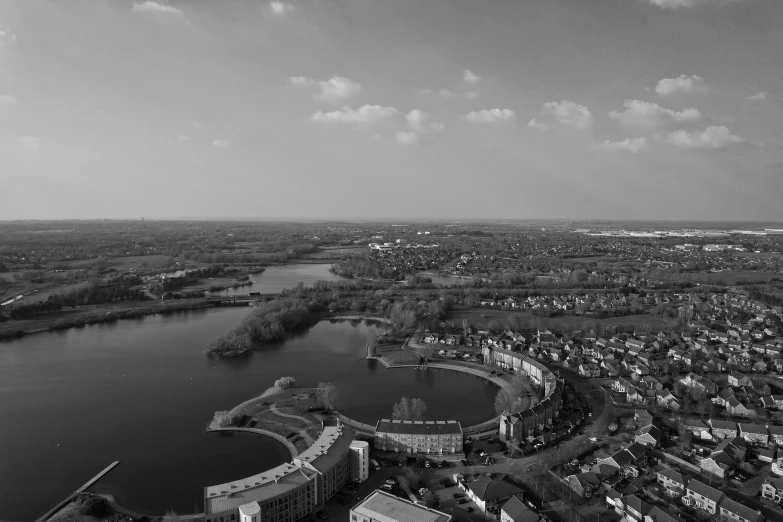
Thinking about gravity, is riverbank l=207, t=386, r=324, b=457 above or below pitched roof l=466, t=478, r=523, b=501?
below

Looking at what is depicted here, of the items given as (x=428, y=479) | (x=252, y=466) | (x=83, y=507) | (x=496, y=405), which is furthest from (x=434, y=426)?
(x=83, y=507)

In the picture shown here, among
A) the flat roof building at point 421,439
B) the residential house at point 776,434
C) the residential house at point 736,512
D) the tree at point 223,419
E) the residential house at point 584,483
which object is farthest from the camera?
the tree at point 223,419

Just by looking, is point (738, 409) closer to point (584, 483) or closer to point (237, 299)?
point (584, 483)

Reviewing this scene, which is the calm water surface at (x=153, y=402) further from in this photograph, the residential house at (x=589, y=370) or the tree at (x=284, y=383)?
the residential house at (x=589, y=370)

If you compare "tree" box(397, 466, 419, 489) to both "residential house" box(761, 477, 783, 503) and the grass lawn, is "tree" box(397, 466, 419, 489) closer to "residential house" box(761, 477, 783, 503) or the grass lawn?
"residential house" box(761, 477, 783, 503)

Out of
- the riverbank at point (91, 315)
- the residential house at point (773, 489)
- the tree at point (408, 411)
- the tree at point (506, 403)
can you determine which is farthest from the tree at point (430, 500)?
the riverbank at point (91, 315)

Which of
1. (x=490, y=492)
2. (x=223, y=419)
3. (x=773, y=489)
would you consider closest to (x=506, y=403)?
(x=490, y=492)

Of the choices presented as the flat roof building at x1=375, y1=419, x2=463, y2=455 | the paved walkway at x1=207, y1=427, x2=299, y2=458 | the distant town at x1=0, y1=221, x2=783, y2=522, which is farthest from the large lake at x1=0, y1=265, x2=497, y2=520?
the flat roof building at x1=375, y1=419, x2=463, y2=455
